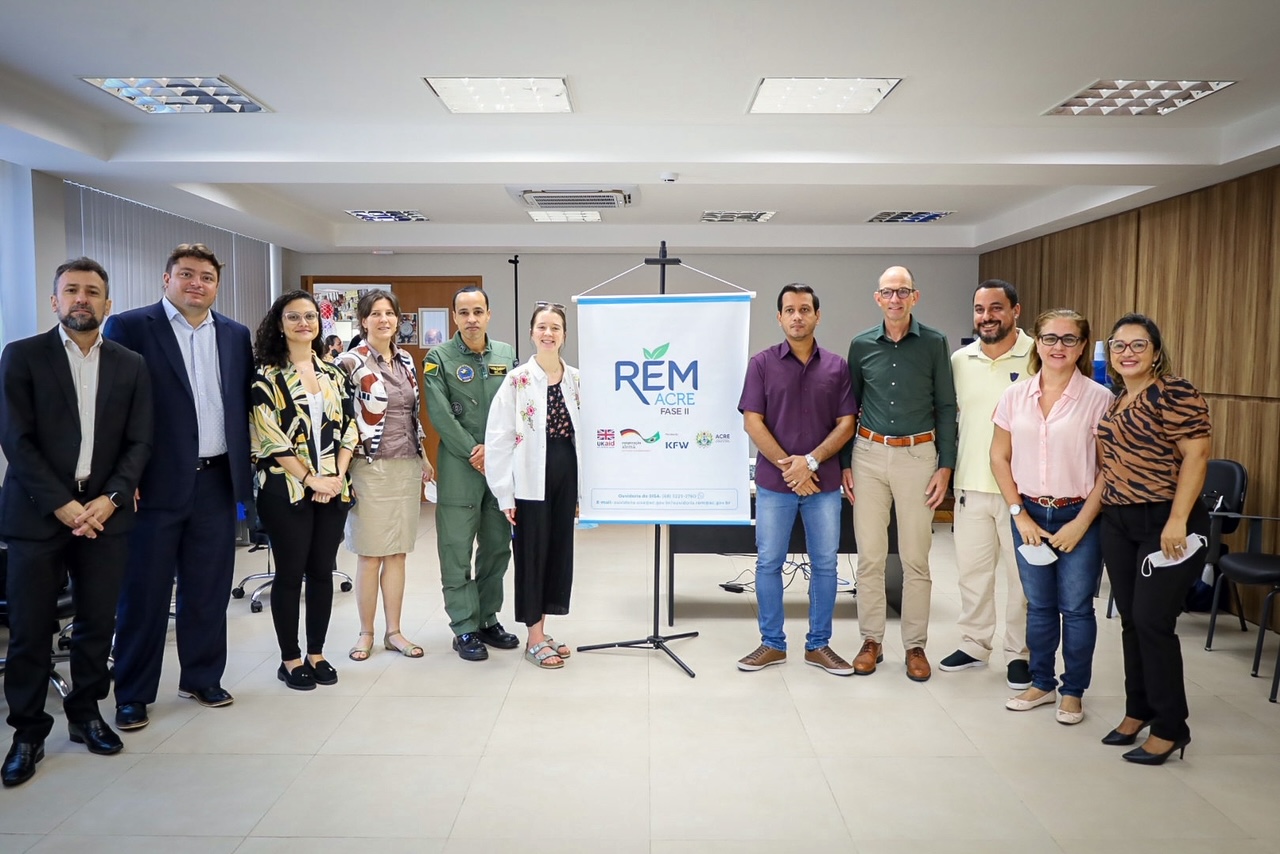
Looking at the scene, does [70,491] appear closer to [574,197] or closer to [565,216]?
[574,197]

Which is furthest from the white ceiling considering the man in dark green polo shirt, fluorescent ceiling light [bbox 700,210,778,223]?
the man in dark green polo shirt

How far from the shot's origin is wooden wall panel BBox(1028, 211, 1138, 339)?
251 inches

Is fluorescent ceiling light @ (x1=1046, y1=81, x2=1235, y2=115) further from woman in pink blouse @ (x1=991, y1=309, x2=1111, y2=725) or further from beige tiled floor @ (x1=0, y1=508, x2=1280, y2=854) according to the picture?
beige tiled floor @ (x1=0, y1=508, x2=1280, y2=854)

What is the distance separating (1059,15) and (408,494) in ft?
11.2

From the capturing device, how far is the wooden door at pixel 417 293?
9.34 metres

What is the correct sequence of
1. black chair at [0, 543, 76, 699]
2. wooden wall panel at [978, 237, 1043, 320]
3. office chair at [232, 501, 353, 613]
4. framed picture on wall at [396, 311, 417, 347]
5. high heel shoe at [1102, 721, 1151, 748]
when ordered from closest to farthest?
high heel shoe at [1102, 721, 1151, 748], black chair at [0, 543, 76, 699], office chair at [232, 501, 353, 613], wooden wall panel at [978, 237, 1043, 320], framed picture on wall at [396, 311, 417, 347]

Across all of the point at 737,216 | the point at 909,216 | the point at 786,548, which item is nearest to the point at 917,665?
the point at 786,548

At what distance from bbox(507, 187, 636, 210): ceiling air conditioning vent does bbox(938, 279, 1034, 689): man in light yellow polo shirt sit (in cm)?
342

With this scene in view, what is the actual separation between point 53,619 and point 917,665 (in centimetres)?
337

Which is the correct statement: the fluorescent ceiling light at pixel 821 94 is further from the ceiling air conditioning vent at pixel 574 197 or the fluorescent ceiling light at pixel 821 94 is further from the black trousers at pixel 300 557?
the black trousers at pixel 300 557

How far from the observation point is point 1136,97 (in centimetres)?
441

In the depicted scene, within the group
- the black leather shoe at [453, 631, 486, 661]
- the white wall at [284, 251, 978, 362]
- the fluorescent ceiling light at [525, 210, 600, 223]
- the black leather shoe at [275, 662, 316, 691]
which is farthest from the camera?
the white wall at [284, 251, 978, 362]

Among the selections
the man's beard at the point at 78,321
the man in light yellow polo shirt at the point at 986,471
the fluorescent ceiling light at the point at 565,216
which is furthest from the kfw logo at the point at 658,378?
the fluorescent ceiling light at the point at 565,216

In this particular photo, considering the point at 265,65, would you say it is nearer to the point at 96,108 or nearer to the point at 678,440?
the point at 96,108
